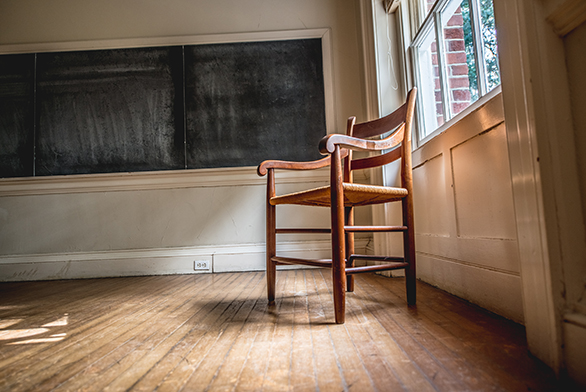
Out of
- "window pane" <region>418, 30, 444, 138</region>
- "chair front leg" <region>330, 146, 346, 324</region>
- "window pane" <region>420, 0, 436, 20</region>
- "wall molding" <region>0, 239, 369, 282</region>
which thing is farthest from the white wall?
"chair front leg" <region>330, 146, 346, 324</region>

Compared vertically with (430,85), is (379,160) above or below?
below

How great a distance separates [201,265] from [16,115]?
1982 mm

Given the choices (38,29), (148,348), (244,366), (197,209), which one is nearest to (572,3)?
(244,366)

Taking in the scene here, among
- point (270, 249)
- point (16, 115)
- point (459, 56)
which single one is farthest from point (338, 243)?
point (16, 115)

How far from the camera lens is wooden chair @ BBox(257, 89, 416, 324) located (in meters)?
1.09

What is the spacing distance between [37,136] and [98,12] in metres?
1.16

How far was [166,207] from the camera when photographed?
2.60 metres

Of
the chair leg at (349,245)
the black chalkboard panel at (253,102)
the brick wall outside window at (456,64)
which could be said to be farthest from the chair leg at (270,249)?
the black chalkboard panel at (253,102)

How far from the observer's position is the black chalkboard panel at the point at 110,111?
2643 mm

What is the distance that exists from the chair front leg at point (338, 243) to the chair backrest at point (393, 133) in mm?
254

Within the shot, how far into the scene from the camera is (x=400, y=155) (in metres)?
1.40

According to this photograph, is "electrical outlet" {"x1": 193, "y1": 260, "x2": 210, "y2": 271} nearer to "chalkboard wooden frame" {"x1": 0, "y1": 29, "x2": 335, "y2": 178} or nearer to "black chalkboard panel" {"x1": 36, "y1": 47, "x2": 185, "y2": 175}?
"black chalkboard panel" {"x1": 36, "y1": 47, "x2": 185, "y2": 175}

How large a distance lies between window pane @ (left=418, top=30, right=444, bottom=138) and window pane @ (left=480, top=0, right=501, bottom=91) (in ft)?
1.40

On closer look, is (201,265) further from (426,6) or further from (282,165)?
(426,6)
